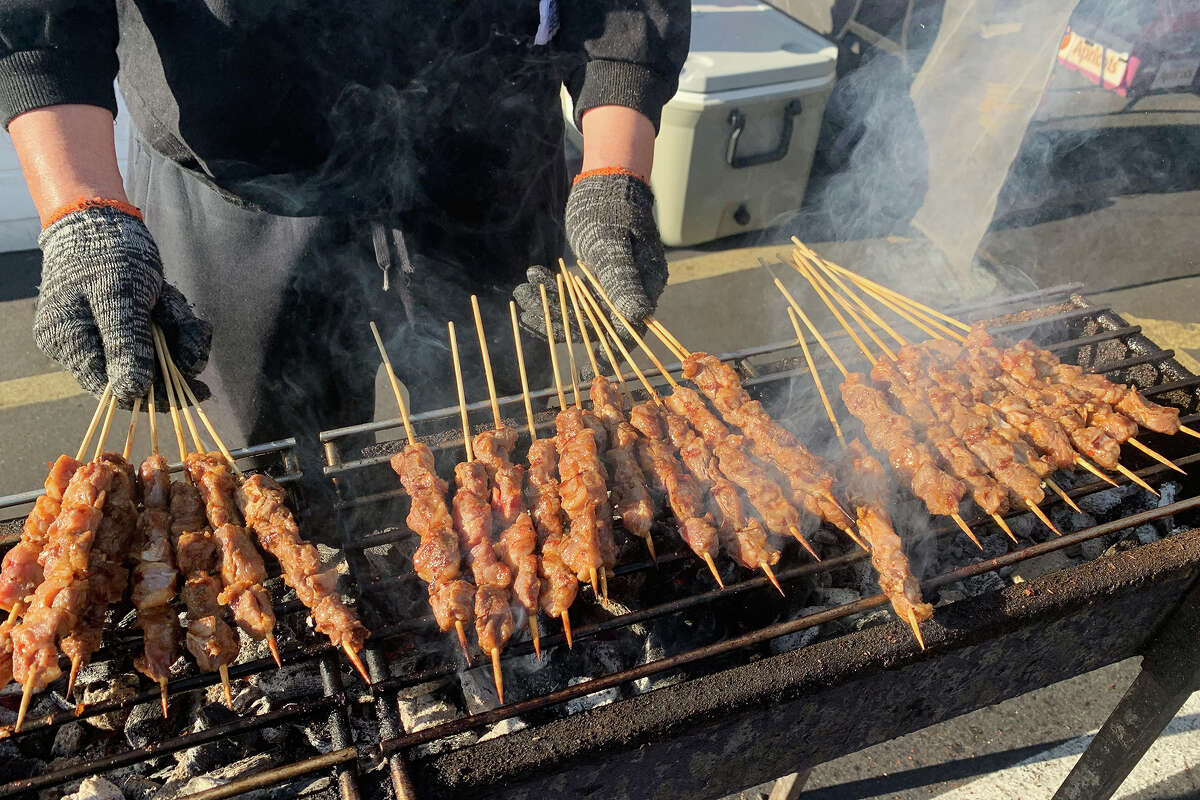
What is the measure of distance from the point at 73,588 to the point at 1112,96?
11965 millimetres

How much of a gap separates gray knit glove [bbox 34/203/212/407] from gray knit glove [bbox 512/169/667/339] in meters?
1.47

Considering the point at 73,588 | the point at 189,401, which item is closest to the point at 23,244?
the point at 189,401

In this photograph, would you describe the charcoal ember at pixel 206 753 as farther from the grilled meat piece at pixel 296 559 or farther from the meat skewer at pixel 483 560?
the meat skewer at pixel 483 560

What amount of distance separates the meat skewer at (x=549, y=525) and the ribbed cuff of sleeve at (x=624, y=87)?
1.27 meters

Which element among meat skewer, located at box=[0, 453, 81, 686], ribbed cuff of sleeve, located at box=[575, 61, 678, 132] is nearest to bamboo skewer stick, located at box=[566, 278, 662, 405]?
ribbed cuff of sleeve, located at box=[575, 61, 678, 132]

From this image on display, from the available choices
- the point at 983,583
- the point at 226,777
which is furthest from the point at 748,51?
the point at 226,777

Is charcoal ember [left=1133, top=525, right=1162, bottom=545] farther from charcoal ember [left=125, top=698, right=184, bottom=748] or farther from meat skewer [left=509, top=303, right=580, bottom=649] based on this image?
charcoal ember [left=125, top=698, right=184, bottom=748]

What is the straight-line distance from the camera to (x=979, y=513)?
3334mm

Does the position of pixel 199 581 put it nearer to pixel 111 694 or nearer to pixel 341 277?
pixel 111 694

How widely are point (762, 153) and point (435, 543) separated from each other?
5.68 metres

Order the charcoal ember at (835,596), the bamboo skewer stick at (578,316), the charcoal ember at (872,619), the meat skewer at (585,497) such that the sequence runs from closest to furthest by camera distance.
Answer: the meat skewer at (585,497)
the charcoal ember at (872,619)
the charcoal ember at (835,596)
the bamboo skewer stick at (578,316)

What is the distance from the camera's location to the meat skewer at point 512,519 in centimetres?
230

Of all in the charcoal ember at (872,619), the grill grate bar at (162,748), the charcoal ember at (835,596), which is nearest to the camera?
the grill grate bar at (162,748)

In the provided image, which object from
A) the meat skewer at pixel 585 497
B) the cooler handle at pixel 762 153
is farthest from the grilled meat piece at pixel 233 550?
the cooler handle at pixel 762 153
